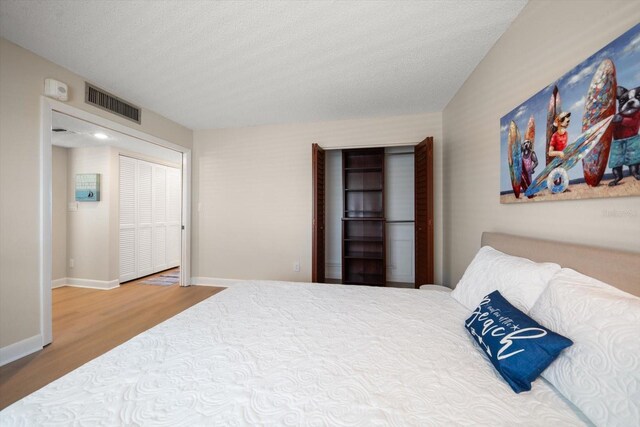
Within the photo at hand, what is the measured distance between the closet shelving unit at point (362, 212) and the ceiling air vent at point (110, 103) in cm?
282

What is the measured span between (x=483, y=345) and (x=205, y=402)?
108 centimetres

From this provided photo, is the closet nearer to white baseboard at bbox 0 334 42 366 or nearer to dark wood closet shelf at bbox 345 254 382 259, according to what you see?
white baseboard at bbox 0 334 42 366

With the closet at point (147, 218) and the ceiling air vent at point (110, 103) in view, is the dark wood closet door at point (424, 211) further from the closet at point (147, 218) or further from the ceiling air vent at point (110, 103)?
the closet at point (147, 218)

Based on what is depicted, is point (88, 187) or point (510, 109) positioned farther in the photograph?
point (88, 187)

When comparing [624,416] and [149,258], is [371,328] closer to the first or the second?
[624,416]

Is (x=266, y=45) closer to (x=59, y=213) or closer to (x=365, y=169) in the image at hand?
(x=365, y=169)

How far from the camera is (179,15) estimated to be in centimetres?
173

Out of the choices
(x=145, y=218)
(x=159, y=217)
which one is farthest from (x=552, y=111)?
(x=159, y=217)

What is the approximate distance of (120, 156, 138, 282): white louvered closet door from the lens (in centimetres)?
416

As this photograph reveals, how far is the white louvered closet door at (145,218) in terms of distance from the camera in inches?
177

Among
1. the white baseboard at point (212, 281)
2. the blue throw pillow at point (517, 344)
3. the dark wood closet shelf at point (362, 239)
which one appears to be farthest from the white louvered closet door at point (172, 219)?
the blue throw pillow at point (517, 344)

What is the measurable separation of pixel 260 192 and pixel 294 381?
3.25m

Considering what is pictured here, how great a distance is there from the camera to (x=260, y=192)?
12.8 feet

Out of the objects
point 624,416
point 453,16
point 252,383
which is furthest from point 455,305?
point 453,16
